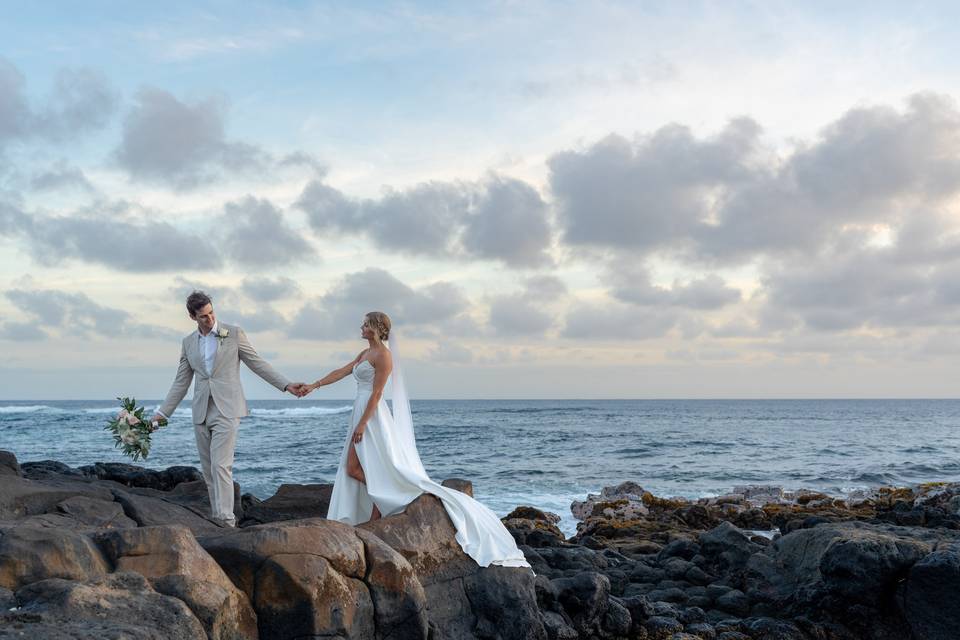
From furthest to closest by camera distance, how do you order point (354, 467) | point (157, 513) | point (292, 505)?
point (292, 505), point (157, 513), point (354, 467)

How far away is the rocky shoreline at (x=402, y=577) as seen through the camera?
17.3ft

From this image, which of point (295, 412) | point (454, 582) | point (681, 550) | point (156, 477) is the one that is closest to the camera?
point (454, 582)

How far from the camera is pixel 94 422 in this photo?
204ft

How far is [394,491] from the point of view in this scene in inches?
340

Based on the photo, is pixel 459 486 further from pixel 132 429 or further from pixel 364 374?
pixel 132 429

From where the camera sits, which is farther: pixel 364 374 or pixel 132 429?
pixel 132 429

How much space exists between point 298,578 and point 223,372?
4.34m

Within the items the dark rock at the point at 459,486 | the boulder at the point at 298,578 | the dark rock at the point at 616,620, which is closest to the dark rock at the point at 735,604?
Answer: the dark rock at the point at 616,620

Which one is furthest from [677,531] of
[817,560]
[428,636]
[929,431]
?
[929,431]

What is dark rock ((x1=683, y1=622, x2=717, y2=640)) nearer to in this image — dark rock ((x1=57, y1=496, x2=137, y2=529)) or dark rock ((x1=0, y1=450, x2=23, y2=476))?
dark rock ((x1=57, y1=496, x2=137, y2=529))

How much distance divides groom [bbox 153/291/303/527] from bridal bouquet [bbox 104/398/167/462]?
0.19m

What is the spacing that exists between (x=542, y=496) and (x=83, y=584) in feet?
66.1

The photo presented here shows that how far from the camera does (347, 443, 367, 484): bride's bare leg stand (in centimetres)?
912

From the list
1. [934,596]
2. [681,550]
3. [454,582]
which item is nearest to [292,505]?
[454,582]
